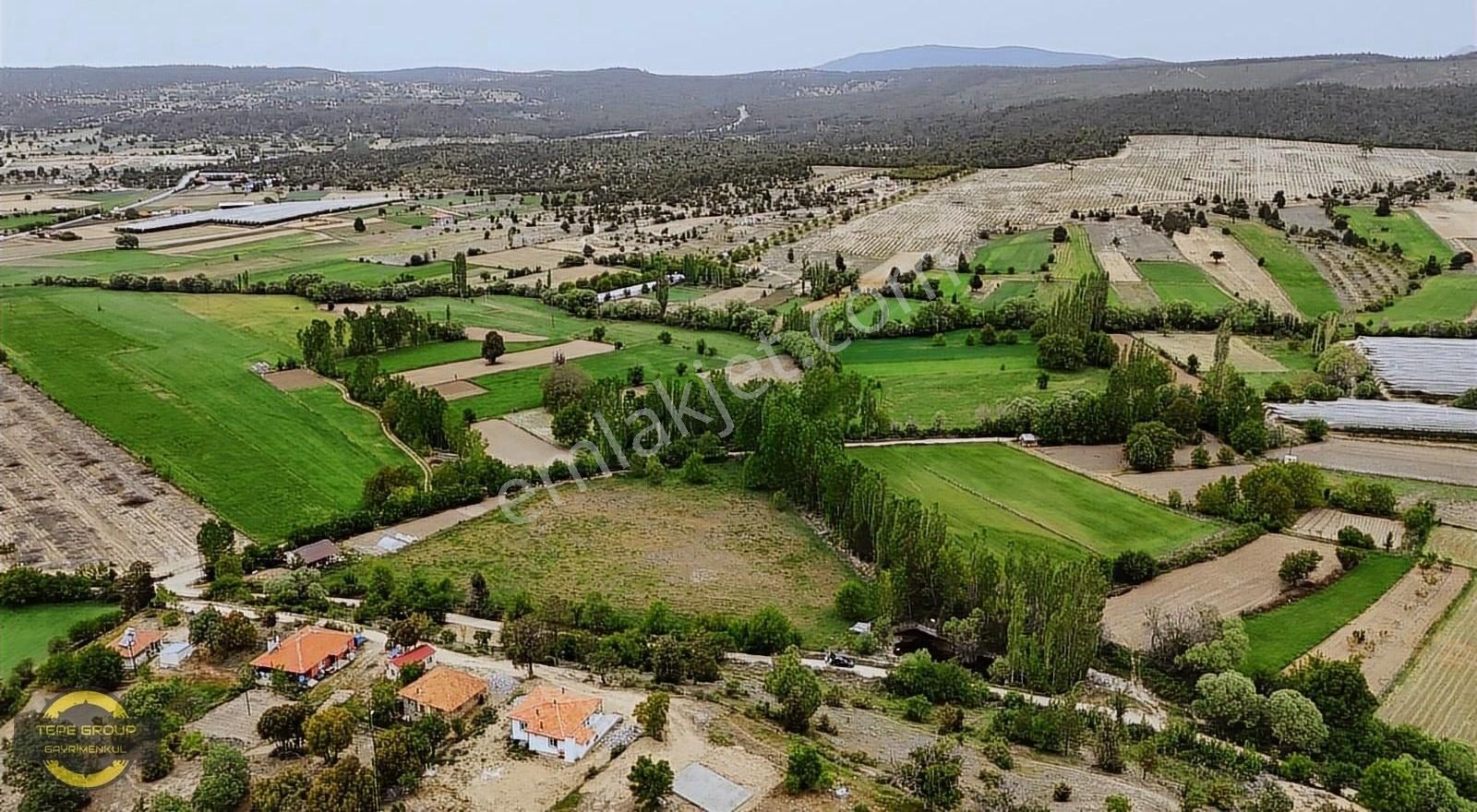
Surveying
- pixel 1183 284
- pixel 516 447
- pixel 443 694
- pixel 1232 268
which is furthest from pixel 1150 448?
pixel 1232 268

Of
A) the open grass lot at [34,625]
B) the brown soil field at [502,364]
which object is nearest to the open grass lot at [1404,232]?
the brown soil field at [502,364]

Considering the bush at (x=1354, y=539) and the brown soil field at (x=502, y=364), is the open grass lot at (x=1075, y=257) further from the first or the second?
the bush at (x=1354, y=539)

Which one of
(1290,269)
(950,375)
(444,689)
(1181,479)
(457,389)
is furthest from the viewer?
(1290,269)

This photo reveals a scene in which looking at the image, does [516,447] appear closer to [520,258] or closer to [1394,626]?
[1394,626]

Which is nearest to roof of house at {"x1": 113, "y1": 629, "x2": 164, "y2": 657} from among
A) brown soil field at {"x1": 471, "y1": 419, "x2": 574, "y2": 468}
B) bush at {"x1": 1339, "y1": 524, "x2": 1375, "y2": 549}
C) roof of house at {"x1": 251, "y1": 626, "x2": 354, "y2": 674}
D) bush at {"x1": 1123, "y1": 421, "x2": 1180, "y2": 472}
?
roof of house at {"x1": 251, "y1": 626, "x2": 354, "y2": 674}

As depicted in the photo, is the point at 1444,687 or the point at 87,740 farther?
the point at 1444,687

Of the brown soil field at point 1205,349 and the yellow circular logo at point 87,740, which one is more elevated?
the brown soil field at point 1205,349

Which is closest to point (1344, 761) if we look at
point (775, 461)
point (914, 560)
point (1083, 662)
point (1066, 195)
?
point (1083, 662)
